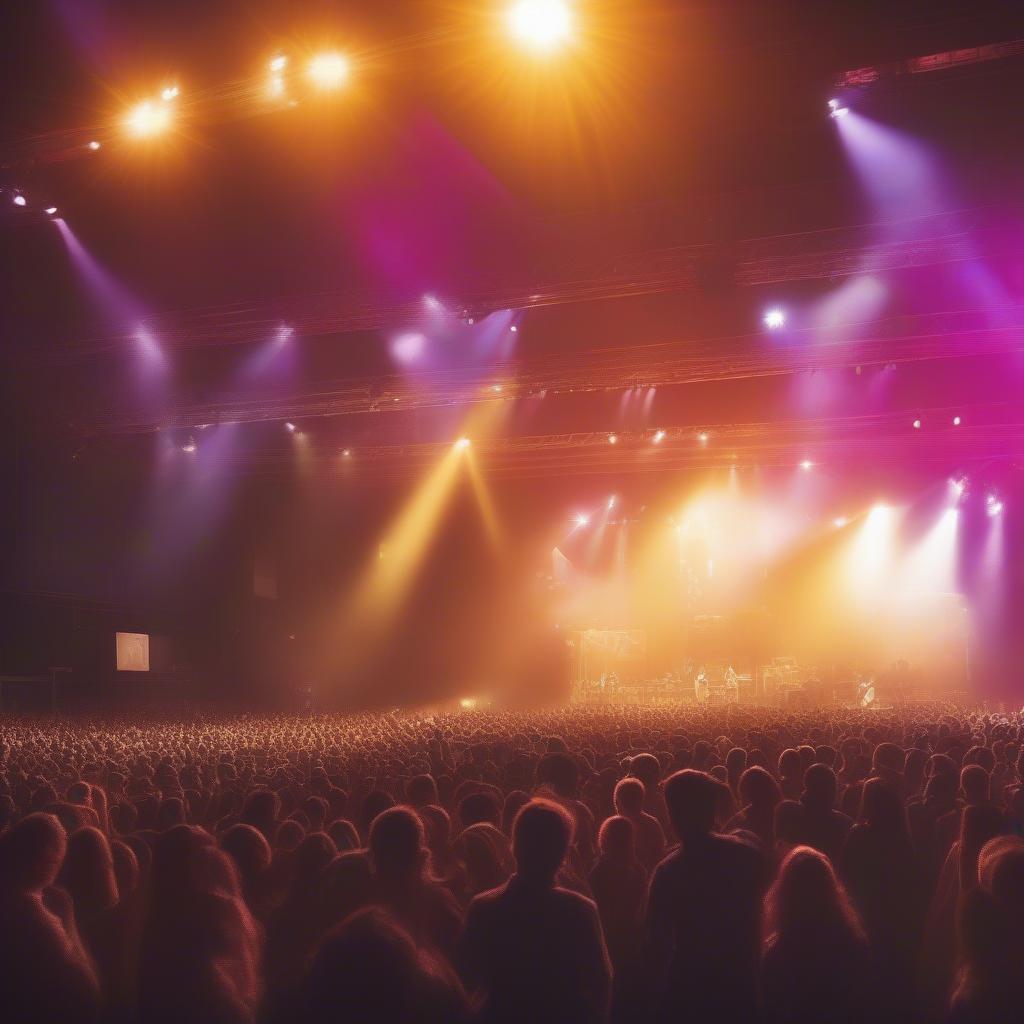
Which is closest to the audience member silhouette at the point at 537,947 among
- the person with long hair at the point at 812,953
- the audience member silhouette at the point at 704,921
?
the audience member silhouette at the point at 704,921

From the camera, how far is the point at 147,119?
30.4 feet

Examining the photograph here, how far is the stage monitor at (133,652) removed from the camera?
23141mm

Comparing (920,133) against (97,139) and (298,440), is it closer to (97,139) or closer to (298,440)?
(97,139)

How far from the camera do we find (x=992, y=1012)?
2.36 m

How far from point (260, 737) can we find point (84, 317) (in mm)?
7042

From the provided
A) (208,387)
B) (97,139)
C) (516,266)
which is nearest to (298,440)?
(208,387)

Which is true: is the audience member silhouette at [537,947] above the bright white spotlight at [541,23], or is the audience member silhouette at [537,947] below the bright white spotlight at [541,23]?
below

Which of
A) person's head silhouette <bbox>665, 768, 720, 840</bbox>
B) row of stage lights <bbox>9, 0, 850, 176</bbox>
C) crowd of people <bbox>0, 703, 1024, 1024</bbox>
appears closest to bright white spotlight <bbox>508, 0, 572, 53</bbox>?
row of stage lights <bbox>9, 0, 850, 176</bbox>

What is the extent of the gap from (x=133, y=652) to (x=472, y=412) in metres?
10.6

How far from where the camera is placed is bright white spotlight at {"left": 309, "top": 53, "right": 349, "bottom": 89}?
27.6 ft

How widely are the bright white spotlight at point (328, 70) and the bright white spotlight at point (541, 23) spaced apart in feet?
5.02

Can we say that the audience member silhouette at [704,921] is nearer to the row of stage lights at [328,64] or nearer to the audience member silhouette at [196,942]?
the audience member silhouette at [196,942]

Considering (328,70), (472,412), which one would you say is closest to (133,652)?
(472,412)

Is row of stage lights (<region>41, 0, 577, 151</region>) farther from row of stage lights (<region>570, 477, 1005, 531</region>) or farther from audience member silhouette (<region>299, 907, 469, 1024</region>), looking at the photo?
row of stage lights (<region>570, 477, 1005, 531</region>)
